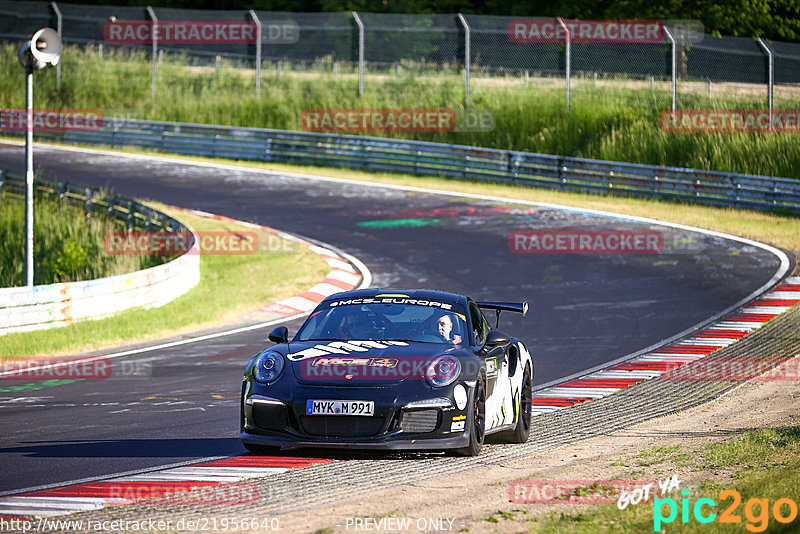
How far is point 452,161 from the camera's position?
3306cm

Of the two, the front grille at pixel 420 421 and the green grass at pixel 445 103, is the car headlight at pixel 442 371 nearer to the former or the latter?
the front grille at pixel 420 421

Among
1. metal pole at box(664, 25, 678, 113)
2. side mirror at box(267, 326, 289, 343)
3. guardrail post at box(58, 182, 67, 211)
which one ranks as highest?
metal pole at box(664, 25, 678, 113)

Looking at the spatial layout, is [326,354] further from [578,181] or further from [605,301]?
[578,181]

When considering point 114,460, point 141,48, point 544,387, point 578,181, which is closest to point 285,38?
point 141,48

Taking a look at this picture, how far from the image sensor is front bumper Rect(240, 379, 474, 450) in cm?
808

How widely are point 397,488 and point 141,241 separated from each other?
1756 cm

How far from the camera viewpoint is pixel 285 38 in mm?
56062

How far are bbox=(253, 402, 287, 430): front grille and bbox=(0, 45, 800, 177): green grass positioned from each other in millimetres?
23403

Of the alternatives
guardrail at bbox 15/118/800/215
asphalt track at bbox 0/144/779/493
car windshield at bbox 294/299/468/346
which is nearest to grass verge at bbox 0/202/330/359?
asphalt track at bbox 0/144/779/493

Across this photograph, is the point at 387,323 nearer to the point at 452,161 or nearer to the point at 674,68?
the point at 674,68

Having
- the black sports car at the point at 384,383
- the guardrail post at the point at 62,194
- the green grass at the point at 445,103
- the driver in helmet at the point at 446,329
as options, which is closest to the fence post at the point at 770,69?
the green grass at the point at 445,103

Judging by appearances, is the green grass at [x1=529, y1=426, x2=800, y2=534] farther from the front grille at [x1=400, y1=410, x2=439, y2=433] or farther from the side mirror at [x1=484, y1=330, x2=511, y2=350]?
the front grille at [x1=400, y1=410, x2=439, y2=433]

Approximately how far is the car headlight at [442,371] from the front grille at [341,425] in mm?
518

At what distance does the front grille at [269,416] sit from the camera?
821 cm
